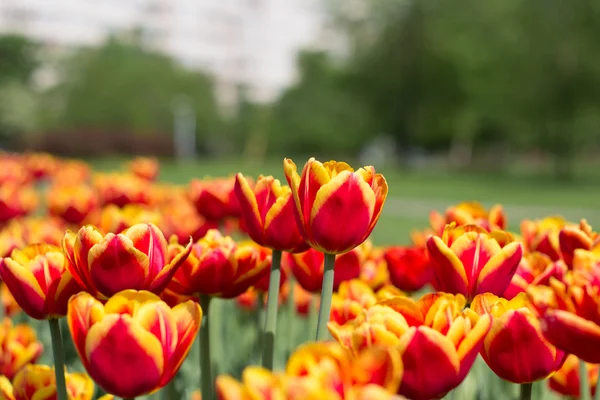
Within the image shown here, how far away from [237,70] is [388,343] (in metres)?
82.5

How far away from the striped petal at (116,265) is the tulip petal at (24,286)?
0.45 feet

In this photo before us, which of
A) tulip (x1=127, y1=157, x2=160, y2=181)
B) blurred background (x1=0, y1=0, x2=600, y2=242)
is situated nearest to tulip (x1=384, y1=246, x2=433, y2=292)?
tulip (x1=127, y1=157, x2=160, y2=181)

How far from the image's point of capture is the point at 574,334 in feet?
2.85

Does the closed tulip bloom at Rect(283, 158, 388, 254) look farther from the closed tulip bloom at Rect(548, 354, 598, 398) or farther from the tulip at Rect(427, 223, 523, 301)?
the closed tulip bloom at Rect(548, 354, 598, 398)

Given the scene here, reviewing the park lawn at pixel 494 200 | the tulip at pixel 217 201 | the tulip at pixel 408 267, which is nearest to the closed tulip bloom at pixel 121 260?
the tulip at pixel 408 267

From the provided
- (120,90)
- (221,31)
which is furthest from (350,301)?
(221,31)

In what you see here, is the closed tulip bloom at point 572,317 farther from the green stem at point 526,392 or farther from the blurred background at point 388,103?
the blurred background at point 388,103

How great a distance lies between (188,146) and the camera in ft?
140

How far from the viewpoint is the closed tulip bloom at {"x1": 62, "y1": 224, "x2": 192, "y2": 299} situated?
100cm

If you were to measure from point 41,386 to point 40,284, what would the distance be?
0.76ft

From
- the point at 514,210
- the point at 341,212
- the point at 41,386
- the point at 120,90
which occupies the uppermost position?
the point at 120,90

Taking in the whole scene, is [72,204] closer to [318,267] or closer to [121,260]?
[318,267]

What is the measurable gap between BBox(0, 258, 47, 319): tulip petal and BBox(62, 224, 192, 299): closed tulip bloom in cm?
7

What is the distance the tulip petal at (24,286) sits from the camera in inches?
42.7
